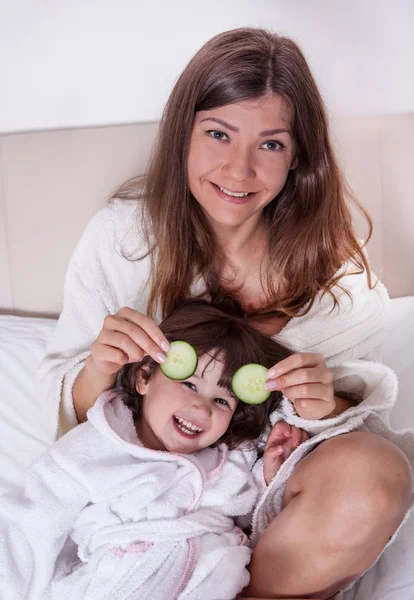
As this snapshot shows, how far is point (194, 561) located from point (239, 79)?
1015 mm

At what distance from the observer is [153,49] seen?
87.2 inches

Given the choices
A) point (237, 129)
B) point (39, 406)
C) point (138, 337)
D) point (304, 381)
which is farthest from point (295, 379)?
point (39, 406)

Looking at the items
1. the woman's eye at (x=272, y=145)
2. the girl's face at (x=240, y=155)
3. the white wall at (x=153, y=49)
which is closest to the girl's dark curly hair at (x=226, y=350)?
the girl's face at (x=240, y=155)

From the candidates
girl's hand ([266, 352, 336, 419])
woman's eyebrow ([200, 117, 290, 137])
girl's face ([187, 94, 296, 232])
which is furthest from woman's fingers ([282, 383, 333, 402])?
woman's eyebrow ([200, 117, 290, 137])

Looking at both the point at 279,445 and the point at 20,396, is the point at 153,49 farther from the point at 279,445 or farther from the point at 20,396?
the point at 279,445

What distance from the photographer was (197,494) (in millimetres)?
1517

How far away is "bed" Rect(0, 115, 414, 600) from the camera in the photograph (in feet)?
7.40

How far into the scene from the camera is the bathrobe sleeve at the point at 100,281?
71.8 inches

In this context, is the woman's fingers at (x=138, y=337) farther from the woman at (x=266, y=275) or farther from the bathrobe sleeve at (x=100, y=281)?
the bathrobe sleeve at (x=100, y=281)

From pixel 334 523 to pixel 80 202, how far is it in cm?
136

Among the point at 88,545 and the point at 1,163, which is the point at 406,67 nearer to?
the point at 1,163

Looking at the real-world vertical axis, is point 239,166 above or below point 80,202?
above

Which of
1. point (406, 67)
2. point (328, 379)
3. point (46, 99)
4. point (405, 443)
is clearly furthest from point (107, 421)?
point (406, 67)

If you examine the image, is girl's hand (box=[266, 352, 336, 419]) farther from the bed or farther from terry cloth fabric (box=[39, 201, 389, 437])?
the bed
